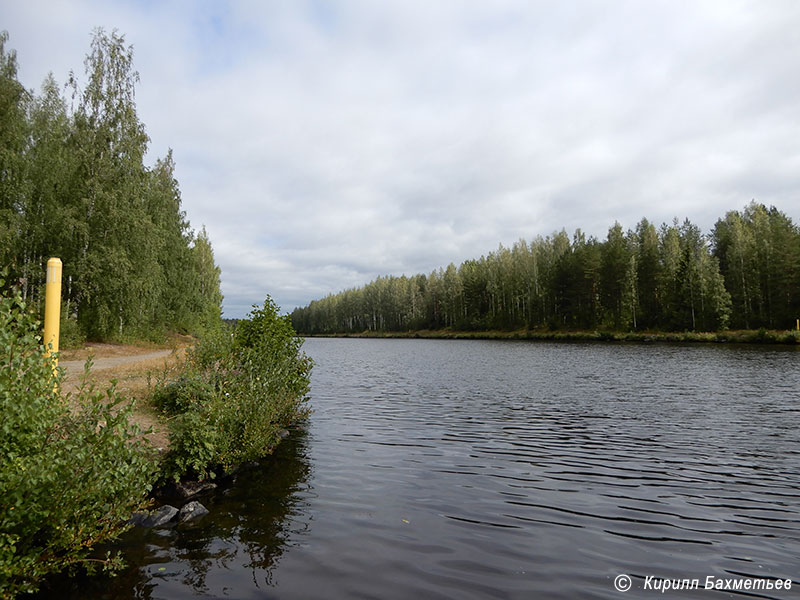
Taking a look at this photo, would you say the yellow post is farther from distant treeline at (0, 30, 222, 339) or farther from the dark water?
distant treeline at (0, 30, 222, 339)

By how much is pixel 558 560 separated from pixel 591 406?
1470 cm

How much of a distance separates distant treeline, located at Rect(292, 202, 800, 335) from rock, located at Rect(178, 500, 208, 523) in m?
82.0

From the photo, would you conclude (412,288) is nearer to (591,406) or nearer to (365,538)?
(591,406)

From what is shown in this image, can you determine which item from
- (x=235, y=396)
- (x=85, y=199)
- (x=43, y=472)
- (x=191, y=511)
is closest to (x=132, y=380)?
(x=235, y=396)

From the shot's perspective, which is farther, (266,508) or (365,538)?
(266,508)

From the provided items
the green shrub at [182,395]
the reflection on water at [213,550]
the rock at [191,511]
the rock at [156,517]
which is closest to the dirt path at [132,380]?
the green shrub at [182,395]

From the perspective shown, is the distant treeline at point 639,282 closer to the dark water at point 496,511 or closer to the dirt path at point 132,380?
the dark water at point 496,511

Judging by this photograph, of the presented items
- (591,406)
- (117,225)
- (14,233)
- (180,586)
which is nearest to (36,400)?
(180,586)

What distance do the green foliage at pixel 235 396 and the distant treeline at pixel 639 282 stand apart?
7627 centimetres

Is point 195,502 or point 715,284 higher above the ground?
point 715,284

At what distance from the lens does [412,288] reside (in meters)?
150

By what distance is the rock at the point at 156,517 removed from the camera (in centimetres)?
782

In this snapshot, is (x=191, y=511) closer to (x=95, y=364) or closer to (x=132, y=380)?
(x=132, y=380)

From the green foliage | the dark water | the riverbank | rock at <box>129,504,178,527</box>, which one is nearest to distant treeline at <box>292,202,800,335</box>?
the riverbank
